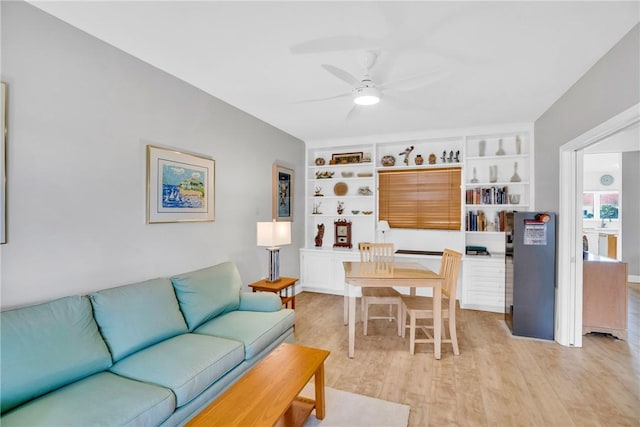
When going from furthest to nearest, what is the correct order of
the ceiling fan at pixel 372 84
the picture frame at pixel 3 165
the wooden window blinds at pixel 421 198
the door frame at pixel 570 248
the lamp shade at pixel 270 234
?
the wooden window blinds at pixel 421 198
the lamp shade at pixel 270 234
the door frame at pixel 570 248
the ceiling fan at pixel 372 84
the picture frame at pixel 3 165

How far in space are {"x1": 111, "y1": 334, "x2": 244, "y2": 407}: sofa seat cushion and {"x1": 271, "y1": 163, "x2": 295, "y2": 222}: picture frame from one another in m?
2.35

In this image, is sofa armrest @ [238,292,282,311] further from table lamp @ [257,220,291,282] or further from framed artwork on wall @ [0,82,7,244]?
framed artwork on wall @ [0,82,7,244]

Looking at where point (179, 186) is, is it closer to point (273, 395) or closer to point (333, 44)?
point (333, 44)

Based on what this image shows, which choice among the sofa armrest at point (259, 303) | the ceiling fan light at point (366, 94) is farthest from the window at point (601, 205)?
the sofa armrest at point (259, 303)

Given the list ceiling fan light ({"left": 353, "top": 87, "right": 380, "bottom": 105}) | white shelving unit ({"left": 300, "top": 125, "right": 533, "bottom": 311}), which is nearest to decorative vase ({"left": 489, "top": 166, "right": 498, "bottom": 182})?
white shelving unit ({"left": 300, "top": 125, "right": 533, "bottom": 311})

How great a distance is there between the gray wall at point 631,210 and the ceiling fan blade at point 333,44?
6.72 metres

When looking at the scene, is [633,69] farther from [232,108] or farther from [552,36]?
[232,108]

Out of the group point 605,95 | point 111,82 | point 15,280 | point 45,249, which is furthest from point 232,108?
point 605,95

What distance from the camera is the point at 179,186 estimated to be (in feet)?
9.21

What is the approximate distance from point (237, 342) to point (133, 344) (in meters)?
0.65

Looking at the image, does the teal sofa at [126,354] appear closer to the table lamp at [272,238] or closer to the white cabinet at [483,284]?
the table lamp at [272,238]

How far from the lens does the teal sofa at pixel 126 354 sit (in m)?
1.42

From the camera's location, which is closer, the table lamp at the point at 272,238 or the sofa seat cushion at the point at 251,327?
the sofa seat cushion at the point at 251,327

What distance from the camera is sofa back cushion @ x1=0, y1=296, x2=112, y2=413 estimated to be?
143cm
